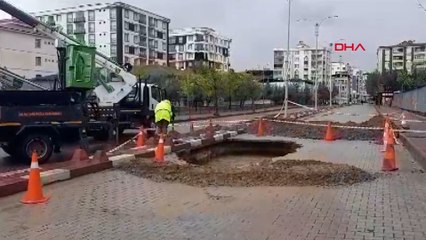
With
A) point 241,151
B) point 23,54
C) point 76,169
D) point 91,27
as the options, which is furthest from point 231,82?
point 91,27

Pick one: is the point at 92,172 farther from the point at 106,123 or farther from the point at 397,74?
the point at 397,74

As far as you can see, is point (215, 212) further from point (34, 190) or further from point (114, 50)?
point (114, 50)

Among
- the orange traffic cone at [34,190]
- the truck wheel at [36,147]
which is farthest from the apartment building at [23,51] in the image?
the orange traffic cone at [34,190]

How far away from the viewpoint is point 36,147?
12961 mm

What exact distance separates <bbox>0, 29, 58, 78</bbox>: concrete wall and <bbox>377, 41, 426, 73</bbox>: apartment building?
11687 centimetres

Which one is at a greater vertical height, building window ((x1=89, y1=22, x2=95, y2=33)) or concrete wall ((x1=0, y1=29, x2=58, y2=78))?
building window ((x1=89, y1=22, x2=95, y2=33))

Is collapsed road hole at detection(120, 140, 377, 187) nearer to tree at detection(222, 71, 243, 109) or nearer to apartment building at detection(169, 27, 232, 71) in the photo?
tree at detection(222, 71, 243, 109)

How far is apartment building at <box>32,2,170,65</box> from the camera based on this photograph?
103m

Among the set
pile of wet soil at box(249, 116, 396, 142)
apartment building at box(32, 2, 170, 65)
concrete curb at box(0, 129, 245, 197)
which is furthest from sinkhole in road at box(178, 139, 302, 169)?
apartment building at box(32, 2, 170, 65)

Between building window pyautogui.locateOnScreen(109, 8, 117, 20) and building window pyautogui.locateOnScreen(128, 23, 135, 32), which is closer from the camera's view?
building window pyautogui.locateOnScreen(109, 8, 117, 20)

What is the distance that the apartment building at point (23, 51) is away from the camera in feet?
204

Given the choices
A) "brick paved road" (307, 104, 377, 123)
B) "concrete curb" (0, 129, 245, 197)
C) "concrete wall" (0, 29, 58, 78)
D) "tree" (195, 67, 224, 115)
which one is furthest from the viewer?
"concrete wall" (0, 29, 58, 78)

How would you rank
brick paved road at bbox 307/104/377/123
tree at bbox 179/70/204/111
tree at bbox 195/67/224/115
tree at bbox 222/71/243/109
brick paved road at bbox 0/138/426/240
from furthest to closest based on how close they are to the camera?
1. tree at bbox 222/71/243/109
2. tree at bbox 195/67/224/115
3. tree at bbox 179/70/204/111
4. brick paved road at bbox 307/104/377/123
5. brick paved road at bbox 0/138/426/240

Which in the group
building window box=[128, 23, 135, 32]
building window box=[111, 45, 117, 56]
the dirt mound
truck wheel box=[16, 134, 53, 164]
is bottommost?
the dirt mound
